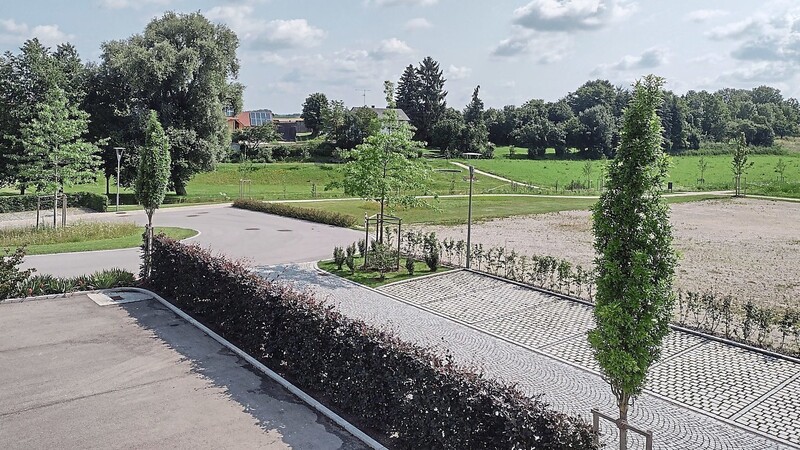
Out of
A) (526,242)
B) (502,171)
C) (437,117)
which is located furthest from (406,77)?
(526,242)

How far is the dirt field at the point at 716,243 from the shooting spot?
677 inches

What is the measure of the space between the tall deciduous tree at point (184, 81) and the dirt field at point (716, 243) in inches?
814

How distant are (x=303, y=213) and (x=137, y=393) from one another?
21931 mm

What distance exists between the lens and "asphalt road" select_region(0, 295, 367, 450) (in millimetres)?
7719

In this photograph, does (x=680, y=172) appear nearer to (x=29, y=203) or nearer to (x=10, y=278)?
(x=29, y=203)

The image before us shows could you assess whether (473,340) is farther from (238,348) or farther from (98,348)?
(98,348)

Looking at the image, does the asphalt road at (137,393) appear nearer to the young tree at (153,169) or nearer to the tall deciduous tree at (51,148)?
the young tree at (153,169)

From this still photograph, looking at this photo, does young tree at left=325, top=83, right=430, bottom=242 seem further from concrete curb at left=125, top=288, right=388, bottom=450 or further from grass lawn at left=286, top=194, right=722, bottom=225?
grass lawn at left=286, top=194, right=722, bottom=225

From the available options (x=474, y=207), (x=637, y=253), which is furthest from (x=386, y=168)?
(x=474, y=207)

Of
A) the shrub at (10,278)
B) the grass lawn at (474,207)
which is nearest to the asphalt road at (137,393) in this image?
the shrub at (10,278)

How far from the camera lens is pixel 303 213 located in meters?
30.7

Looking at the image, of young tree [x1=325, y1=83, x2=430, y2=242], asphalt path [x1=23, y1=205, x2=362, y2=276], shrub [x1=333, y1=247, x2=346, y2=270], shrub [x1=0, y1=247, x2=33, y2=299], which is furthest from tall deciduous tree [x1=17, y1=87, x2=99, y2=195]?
shrub [x1=333, y1=247, x2=346, y2=270]

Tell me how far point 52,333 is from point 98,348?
158cm

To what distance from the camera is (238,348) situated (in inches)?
432
